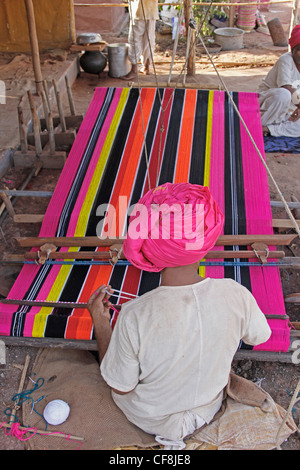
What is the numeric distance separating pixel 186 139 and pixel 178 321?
237cm

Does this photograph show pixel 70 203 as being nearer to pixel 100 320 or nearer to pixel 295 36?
pixel 100 320

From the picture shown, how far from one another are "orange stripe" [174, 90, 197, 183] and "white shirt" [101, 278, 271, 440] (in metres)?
1.73

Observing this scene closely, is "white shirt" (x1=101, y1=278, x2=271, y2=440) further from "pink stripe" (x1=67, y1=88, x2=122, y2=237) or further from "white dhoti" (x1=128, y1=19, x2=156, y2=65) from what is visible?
"white dhoti" (x1=128, y1=19, x2=156, y2=65)

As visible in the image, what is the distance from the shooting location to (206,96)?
3967 mm

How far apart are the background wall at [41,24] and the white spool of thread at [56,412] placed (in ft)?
23.1

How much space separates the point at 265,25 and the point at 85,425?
1111cm

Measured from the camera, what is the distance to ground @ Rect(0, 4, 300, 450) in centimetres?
236

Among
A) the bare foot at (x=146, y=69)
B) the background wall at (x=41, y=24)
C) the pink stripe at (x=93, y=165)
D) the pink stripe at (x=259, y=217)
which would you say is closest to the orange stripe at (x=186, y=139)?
the pink stripe at (x=259, y=217)

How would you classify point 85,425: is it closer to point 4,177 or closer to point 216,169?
point 216,169

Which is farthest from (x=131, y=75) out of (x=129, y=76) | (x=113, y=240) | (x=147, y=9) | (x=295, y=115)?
(x=113, y=240)

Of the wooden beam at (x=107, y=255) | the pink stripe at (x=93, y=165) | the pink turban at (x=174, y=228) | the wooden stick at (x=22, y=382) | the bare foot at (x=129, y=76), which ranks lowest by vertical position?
the bare foot at (x=129, y=76)

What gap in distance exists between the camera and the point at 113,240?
2.79 meters

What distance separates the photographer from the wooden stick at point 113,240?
275 centimetres

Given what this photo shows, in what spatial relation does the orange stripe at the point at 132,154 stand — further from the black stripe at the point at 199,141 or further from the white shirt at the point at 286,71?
the white shirt at the point at 286,71
